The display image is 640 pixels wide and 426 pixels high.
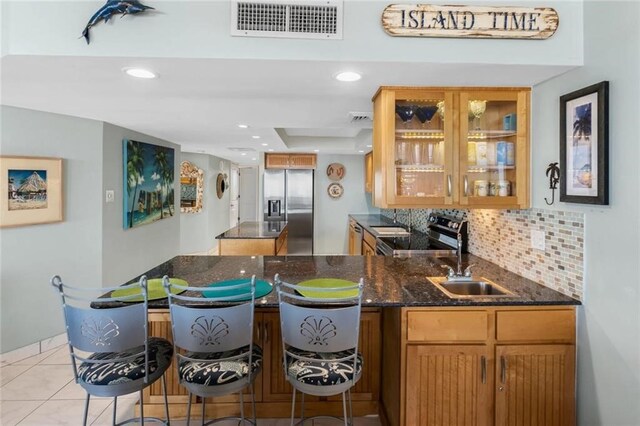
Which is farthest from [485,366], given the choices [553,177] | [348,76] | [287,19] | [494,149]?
[287,19]

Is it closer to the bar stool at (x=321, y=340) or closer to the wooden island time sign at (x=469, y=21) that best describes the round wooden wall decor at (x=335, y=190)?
the wooden island time sign at (x=469, y=21)

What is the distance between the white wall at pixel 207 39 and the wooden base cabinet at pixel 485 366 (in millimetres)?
A: 1333

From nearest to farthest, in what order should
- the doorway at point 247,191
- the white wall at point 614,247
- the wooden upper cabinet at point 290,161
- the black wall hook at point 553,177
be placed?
the white wall at point 614,247 → the black wall hook at point 553,177 → the wooden upper cabinet at point 290,161 → the doorway at point 247,191

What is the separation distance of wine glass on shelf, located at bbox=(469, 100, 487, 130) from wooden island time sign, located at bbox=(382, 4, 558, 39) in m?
0.51

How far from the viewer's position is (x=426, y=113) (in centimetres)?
214

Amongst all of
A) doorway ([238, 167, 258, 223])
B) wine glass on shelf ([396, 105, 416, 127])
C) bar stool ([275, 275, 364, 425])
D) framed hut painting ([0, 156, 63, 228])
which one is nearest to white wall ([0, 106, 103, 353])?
framed hut painting ([0, 156, 63, 228])

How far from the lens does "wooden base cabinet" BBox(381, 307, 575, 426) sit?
1658mm

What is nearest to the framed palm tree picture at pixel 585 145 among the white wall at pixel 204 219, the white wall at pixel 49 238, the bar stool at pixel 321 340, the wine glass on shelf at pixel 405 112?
the wine glass on shelf at pixel 405 112

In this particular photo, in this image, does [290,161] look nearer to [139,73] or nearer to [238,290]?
[139,73]

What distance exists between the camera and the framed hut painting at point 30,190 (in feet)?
8.23

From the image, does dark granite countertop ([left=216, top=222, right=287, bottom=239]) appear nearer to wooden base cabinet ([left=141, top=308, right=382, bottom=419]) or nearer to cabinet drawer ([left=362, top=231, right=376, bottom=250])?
cabinet drawer ([left=362, top=231, right=376, bottom=250])

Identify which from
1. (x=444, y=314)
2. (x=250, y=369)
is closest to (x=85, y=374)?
(x=250, y=369)

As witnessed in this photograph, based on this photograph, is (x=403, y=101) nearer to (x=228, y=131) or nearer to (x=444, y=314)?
(x=444, y=314)

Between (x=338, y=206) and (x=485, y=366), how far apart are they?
4792 millimetres
